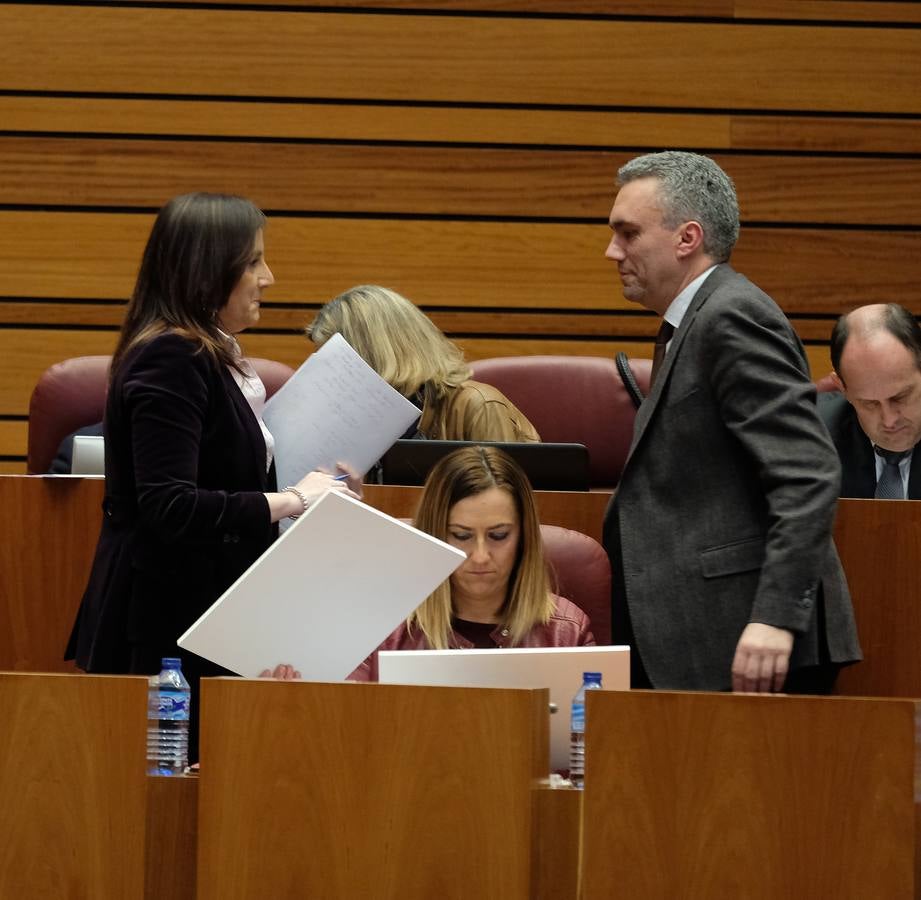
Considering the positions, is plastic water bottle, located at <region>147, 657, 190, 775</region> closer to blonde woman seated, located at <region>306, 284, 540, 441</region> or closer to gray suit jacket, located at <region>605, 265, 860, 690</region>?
gray suit jacket, located at <region>605, 265, 860, 690</region>

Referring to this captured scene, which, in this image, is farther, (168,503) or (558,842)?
(168,503)

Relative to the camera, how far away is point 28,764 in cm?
188

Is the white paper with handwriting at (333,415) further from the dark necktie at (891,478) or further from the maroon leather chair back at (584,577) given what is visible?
the dark necktie at (891,478)

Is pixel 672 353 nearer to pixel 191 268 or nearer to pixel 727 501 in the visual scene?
pixel 727 501

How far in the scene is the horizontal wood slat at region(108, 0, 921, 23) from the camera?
15.2 feet

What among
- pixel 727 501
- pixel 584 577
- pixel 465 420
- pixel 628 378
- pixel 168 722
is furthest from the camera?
pixel 628 378

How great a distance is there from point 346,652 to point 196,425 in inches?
17.0

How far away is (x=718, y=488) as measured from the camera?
88.7 inches

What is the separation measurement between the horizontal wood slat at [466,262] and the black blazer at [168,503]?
7.62ft

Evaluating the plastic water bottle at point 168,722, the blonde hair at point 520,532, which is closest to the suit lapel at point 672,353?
the blonde hair at point 520,532

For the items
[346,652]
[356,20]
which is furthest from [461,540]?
[356,20]

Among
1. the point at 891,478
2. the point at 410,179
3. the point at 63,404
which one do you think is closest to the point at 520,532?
the point at 891,478

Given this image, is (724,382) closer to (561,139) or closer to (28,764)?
(28,764)

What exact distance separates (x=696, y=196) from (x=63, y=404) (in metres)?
1.95
